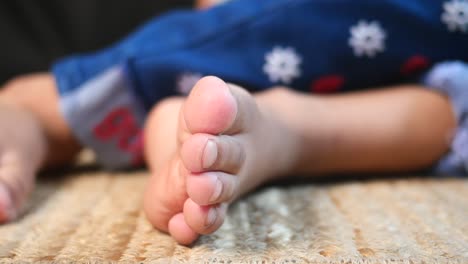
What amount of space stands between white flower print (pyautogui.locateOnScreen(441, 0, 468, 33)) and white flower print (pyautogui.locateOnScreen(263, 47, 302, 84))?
183mm

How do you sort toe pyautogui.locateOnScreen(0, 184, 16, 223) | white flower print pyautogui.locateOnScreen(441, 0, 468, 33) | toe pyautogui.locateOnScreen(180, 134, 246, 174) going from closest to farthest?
toe pyautogui.locateOnScreen(180, 134, 246, 174)
toe pyautogui.locateOnScreen(0, 184, 16, 223)
white flower print pyautogui.locateOnScreen(441, 0, 468, 33)

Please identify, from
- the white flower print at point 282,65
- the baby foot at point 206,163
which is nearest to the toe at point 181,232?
the baby foot at point 206,163

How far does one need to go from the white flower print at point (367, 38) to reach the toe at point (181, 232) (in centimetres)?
35

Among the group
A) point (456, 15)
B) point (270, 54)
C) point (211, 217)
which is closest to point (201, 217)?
point (211, 217)

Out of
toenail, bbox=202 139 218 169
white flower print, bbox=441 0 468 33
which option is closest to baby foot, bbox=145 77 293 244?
toenail, bbox=202 139 218 169

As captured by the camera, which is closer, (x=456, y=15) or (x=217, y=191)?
(x=217, y=191)

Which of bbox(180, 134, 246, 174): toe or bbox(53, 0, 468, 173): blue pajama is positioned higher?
bbox(53, 0, 468, 173): blue pajama

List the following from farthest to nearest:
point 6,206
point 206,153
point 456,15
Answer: point 456,15, point 6,206, point 206,153

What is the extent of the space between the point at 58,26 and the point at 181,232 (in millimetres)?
711

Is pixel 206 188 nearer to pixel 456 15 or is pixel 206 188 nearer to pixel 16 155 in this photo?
pixel 16 155

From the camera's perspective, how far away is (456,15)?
0.65 meters

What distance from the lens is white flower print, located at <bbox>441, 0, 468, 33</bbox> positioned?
2.12ft

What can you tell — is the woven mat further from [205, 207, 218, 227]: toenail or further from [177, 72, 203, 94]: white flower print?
[177, 72, 203, 94]: white flower print

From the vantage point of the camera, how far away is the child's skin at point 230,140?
0.41 metres
